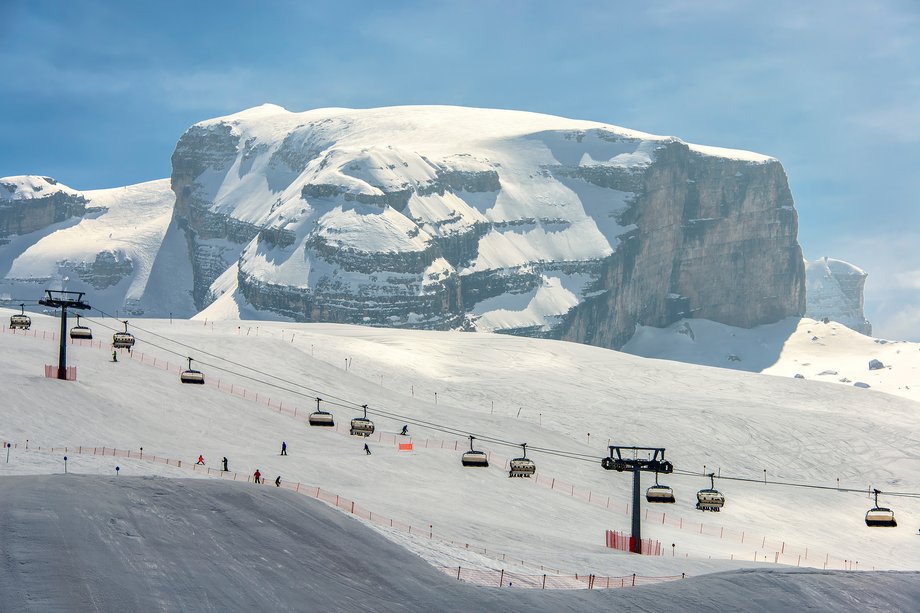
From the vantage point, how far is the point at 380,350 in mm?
128125

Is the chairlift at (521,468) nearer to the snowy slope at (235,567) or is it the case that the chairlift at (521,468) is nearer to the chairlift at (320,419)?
the chairlift at (320,419)

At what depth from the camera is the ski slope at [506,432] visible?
2660 inches

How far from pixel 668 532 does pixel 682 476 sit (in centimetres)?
2191

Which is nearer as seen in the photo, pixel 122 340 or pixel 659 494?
pixel 659 494

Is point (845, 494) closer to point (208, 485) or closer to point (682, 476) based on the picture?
point (682, 476)

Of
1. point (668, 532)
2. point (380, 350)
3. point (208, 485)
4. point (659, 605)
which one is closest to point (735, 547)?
point (668, 532)

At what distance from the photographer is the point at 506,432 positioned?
97.9 m

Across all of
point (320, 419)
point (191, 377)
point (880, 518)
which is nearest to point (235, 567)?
point (320, 419)

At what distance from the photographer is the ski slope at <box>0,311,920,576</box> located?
67562 mm

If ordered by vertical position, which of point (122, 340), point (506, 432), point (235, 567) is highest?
point (122, 340)

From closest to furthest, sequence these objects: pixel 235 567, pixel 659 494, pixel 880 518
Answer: pixel 235 567 → pixel 659 494 → pixel 880 518

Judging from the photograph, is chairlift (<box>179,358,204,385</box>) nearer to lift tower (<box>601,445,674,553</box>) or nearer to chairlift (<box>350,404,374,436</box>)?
chairlift (<box>350,404,374,436</box>)

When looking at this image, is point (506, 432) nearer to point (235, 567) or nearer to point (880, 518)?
point (880, 518)

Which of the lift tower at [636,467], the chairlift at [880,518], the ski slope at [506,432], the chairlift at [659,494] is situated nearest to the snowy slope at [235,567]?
the ski slope at [506,432]
